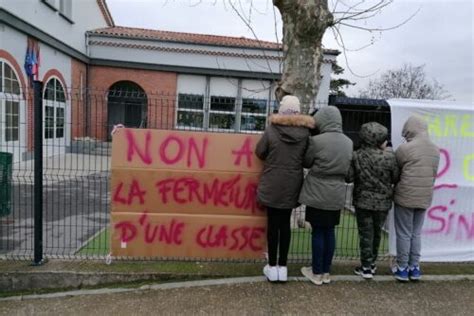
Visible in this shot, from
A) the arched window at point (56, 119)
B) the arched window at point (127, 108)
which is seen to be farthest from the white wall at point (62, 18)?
the arched window at point (127, 108)

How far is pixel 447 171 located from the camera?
A: 4859mm

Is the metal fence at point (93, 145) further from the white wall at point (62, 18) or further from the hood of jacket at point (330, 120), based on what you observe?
the white wall at point (62, 18)

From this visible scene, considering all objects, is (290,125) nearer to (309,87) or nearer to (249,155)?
(249,155)

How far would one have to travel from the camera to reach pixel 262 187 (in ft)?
13.6

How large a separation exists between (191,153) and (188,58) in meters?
17.6

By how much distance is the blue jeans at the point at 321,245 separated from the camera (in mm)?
4152

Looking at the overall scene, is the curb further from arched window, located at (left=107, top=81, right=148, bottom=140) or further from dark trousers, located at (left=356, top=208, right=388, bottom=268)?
arched window, located at (left=107, top=81, right=148, bottom=140)

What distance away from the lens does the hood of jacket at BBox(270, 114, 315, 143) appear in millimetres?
3971

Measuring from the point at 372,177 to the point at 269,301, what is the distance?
1.61m

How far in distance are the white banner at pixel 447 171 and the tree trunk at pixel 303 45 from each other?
54.9 inches

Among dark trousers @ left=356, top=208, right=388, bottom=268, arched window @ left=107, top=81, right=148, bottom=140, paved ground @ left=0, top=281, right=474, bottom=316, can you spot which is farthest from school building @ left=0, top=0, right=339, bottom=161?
Result: paved ground @ left=0, top=281, right=474, bottom=316

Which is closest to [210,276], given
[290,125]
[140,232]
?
[140,232]

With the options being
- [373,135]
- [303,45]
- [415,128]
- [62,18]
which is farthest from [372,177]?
[62,18]

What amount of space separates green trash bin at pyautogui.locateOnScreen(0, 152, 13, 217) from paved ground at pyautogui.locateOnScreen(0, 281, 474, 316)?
8.23 ft
